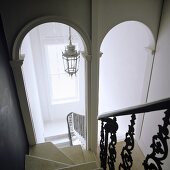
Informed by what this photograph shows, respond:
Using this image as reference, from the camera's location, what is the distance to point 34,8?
2666mm

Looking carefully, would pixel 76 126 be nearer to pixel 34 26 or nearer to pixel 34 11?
pixel 34 26

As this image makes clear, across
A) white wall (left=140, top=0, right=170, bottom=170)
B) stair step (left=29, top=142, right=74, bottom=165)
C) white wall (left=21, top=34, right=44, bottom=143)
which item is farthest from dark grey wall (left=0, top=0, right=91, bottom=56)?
stair step (left=29, top=142, right=74, bottom=165)

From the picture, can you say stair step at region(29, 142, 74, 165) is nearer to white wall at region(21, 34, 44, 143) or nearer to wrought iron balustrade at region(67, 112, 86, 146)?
white wall at region(21, 34, 44, 143)

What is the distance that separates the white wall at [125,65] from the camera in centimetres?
389

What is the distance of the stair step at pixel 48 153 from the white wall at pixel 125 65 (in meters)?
1.83

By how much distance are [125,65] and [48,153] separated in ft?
8.19

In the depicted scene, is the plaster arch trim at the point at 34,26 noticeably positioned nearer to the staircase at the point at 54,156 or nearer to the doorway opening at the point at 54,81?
the staircase at the point at 54,156

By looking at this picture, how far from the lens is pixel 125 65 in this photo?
4.55 meters

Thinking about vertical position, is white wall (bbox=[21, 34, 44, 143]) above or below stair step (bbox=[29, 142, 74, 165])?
above

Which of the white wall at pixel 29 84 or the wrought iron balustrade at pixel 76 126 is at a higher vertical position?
the white wall at pixel 29 84

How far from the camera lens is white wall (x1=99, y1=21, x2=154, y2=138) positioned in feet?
12.8

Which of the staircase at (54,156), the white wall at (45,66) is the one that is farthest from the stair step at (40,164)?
the white wall at (45,66)

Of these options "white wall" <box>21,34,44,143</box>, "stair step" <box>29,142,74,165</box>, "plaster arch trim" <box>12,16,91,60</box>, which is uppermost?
"plaster arch trim" <box>12,16,91,60</box>

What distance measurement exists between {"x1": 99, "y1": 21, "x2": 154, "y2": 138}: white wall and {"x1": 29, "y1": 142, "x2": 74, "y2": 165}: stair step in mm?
1825
